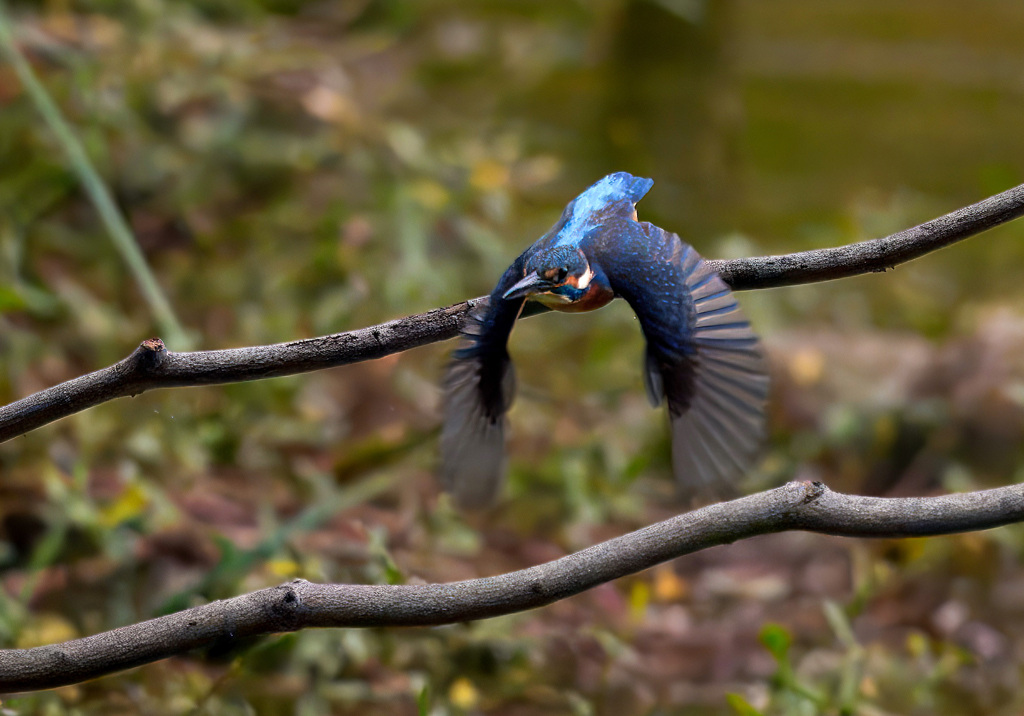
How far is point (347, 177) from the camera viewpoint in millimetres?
2041

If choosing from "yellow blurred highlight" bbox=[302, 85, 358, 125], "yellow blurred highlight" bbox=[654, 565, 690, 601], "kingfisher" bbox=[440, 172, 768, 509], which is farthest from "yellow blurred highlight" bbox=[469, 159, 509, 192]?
"kingfisher" bbox=[440, 172, 768, 509]

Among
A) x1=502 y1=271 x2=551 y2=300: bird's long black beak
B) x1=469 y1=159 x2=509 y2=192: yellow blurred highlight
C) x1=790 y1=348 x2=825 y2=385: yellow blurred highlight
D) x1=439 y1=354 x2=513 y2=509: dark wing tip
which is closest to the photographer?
x1=502 y1=271 x2=551 y2=300: bird's long black beak

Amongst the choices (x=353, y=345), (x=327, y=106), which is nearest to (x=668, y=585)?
(x=353, y=345)

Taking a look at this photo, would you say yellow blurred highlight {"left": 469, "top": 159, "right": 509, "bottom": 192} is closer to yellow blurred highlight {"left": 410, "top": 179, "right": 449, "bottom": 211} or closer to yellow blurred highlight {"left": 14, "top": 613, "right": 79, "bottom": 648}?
yellow blurred highlight {"left": 410, "top": 179, "right": 449, "bottom": 211}

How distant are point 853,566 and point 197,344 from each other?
1119 mm

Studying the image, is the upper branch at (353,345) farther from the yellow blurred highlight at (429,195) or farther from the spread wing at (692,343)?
the yellow blurred highlight at (429,195)

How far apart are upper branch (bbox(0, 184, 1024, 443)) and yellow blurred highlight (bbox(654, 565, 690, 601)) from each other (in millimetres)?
917

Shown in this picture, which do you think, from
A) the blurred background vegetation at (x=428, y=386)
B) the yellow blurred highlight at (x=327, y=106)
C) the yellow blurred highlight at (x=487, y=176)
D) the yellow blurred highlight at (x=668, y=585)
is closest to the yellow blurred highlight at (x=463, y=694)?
the blurred background vegetation at (x=428, y=386)

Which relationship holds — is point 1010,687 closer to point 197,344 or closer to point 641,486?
point 641,486

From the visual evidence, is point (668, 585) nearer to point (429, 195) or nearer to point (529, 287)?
point (429, 195)

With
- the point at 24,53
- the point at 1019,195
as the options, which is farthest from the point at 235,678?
the point at 24,53

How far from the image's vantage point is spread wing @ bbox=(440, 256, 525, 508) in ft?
2.25

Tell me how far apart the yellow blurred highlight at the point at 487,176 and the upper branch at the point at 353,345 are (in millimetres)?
1300

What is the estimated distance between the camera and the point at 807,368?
1.86 m
